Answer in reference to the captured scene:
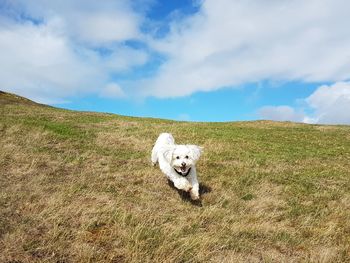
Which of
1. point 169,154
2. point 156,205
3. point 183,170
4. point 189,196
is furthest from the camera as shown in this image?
point 189,196

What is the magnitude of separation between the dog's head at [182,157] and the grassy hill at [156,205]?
931 mm

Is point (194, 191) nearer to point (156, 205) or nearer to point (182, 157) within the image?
point (182, 157)

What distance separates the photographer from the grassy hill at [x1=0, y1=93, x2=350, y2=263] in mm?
8195

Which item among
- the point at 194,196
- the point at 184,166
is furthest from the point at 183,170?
the point at 194,196

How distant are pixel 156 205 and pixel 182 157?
1622 millimetres

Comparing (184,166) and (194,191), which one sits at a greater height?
(184,166)

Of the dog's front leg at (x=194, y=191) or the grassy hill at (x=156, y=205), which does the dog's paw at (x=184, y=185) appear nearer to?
the dog's front leg at (x=194, y=191)

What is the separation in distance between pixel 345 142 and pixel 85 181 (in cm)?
2081

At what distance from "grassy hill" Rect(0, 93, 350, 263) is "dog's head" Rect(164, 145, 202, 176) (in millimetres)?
931

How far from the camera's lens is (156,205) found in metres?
11.5

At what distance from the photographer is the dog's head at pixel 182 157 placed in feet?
39.9

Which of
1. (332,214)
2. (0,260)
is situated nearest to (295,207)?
(332,214)

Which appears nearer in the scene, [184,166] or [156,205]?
[156,205]

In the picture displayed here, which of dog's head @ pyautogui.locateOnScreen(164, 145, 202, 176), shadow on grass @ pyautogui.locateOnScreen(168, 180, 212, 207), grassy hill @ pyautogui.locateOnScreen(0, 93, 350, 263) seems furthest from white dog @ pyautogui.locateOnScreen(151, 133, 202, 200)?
grassy hill @ pyautogui.locateOnScreen(0, 93, 350, 263)
